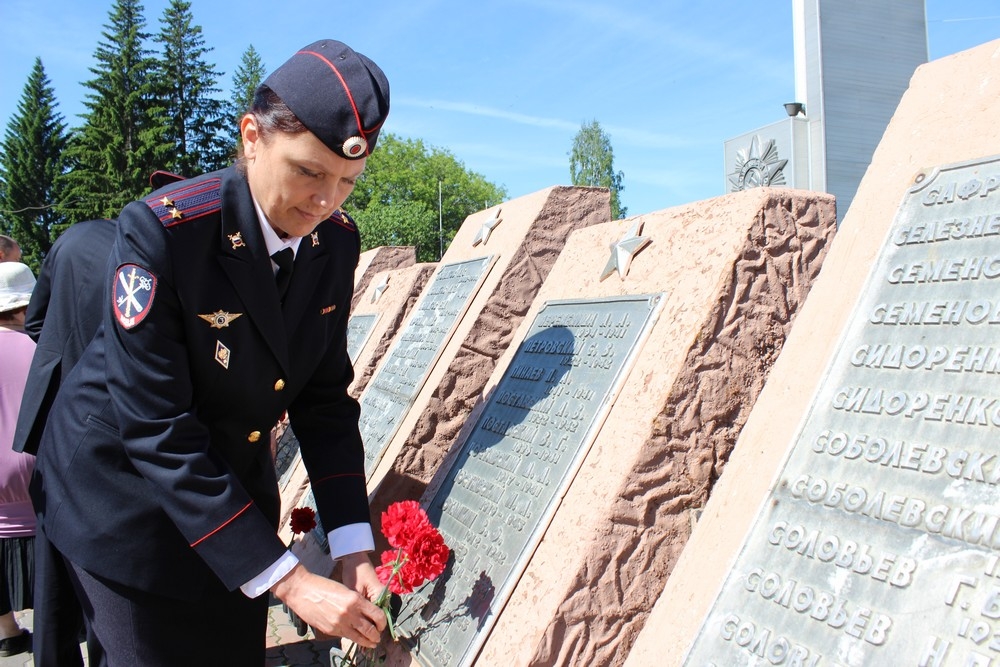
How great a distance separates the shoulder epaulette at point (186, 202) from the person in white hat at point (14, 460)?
1891 mm

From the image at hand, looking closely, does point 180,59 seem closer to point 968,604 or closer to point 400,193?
point 400,193

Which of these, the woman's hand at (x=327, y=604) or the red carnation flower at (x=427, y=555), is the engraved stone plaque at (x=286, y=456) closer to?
the red carnation flower at (x=427, y=555)

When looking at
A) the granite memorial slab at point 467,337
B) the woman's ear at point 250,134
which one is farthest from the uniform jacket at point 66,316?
the granite memorial slab at point 467,337

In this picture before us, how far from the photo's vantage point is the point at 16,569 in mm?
3461

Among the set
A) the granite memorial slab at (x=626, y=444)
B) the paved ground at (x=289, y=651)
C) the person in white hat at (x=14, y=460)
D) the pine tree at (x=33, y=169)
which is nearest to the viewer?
the granite memorial slab at (x=626, y=444)

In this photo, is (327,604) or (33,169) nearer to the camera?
(327,604)

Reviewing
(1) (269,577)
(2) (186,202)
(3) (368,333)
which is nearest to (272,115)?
(2) (186,202)

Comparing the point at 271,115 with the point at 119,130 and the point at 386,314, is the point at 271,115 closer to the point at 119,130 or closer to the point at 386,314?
the point at 386,314

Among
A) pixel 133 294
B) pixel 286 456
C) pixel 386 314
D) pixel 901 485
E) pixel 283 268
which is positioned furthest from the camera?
pixel 386 314

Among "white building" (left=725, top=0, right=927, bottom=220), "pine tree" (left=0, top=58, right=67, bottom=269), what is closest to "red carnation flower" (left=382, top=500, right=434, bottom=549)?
"white building" (left=725, top=0, right=927, bottom=220)

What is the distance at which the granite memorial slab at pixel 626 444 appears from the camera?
2.10 meters

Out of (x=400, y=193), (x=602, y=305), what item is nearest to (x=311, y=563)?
(x=602, y=305)

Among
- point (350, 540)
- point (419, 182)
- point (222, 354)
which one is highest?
point (419, 182)

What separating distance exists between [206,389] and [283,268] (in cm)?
33
